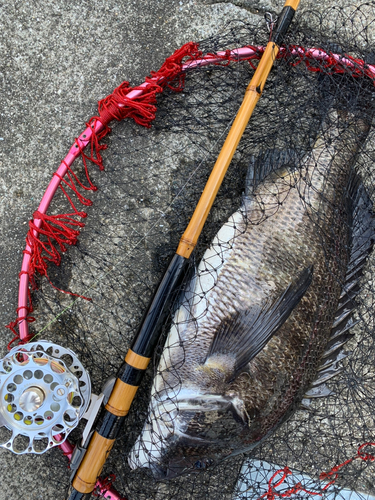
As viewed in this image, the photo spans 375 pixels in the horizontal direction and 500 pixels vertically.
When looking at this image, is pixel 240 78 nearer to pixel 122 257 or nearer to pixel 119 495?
pixel 122 257

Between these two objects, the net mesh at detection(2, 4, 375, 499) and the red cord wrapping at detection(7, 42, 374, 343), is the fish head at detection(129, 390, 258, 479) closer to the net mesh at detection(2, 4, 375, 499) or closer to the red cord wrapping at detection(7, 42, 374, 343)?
the net mesh at detection(2, 4, 375, 499)

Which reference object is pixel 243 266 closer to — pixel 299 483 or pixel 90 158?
pixel 90 158

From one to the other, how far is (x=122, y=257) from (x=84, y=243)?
0.76 feet

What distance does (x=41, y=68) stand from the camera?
2.25 m

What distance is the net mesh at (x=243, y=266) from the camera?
1.93 metres

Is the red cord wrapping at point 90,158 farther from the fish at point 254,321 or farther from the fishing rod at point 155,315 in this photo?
the fish at point 254,321

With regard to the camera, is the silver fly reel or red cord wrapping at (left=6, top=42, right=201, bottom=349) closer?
the silver fly reel

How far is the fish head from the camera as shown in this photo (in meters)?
1.89

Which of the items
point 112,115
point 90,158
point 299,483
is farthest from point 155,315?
point 299,483

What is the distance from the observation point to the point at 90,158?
7.13ft

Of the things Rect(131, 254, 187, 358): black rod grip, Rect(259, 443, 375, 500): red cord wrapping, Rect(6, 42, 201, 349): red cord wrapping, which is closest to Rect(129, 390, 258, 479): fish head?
Rect(131, 254, 187, 358): black rod grip

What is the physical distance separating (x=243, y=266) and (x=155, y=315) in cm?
50

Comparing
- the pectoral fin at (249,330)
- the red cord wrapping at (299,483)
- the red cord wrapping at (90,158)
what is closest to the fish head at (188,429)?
the pectoral fin at (249,330)

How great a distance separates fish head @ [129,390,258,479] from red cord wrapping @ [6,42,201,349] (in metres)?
0.82
